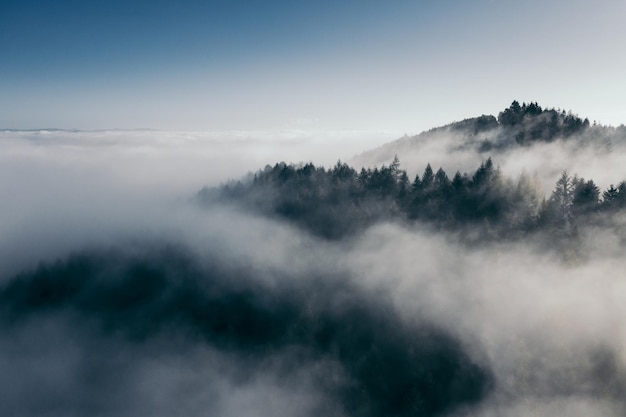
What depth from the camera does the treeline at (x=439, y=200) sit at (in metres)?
95.4

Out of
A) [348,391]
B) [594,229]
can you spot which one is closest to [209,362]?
[348,391]

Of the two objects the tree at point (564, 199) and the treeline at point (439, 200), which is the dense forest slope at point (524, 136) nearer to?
the treeline at point (439, 200)

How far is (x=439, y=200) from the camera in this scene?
5133 inches

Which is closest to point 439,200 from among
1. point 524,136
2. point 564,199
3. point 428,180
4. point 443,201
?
point 443,201

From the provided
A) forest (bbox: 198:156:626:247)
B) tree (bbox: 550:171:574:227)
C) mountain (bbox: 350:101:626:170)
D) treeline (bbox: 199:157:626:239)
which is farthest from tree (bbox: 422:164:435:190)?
tree (bbox: 550:171:574:227)

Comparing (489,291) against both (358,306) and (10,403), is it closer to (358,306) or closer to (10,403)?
(358,306)

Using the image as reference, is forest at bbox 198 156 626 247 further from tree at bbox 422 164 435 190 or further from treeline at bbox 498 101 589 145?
treeline at bbox 498 101 589 145

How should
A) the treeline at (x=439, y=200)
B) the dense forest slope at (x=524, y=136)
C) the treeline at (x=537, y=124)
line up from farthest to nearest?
the treeline at (x=537, y=124)
the dense forest slope at (x=524, y=136)
the treeline at (x=439, y=200)

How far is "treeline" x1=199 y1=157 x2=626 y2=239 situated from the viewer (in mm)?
95438

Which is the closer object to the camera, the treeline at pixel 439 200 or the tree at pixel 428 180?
the treeline at pixel 439 200

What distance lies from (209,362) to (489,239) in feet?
426

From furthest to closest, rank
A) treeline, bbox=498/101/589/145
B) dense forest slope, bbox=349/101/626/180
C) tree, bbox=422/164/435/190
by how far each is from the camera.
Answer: treeline, bbox=498/101/589/145 < dense forest slope, bbox=349/101/626/180 < tree, bbox=422/164/435/190

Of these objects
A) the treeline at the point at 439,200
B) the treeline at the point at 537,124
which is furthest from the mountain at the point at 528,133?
the treeline at the point at 439,200

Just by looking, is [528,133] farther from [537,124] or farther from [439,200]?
[439,200]
